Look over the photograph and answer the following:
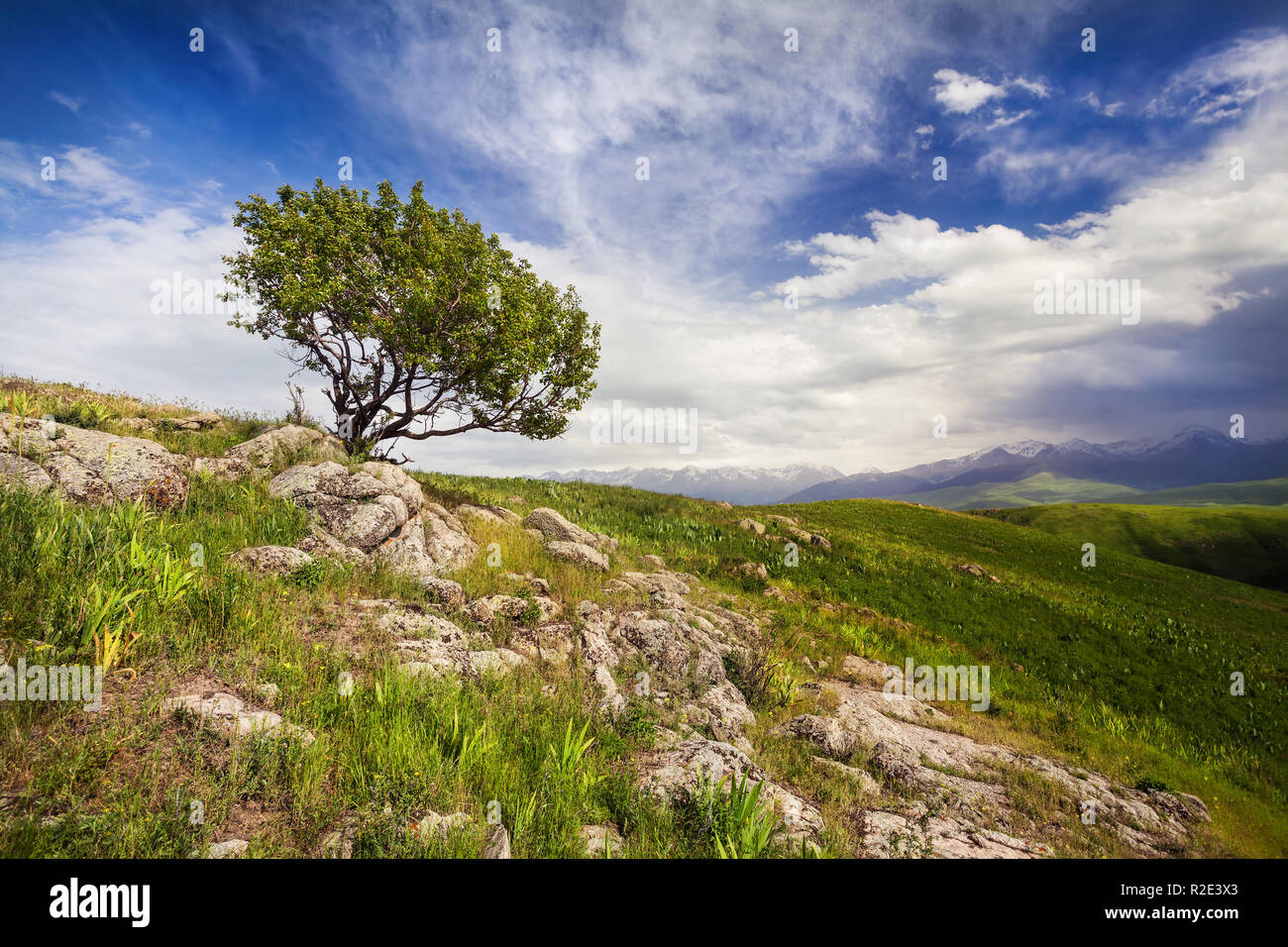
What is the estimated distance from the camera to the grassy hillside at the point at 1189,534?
6781 centimetres

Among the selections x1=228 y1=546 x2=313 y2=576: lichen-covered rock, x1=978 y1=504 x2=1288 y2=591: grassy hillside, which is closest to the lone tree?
x1=228 y1=546 x2=313 y2=576: lichen-covered rock

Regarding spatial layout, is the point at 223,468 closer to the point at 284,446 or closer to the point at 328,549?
the point at 284,446

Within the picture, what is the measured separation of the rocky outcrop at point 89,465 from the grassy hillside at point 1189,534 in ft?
271

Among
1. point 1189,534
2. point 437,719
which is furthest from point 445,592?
point 1189,534

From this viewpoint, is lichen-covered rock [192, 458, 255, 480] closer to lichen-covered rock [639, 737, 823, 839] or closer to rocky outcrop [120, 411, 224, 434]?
rocky outcrop [120, 411, 224, 434]

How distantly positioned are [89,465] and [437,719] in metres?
9.71

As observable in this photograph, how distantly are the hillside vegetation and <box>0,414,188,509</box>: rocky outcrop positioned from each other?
588mm

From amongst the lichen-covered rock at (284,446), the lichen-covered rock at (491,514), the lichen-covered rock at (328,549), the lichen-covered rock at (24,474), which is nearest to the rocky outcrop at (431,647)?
the lichen-covered rock at (328,549)

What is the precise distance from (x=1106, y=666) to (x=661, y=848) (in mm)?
20386

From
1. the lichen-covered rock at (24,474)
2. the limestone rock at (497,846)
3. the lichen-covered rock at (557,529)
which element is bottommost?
the limestone rock at (497,846)

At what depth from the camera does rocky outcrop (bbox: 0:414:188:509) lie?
8578 mm

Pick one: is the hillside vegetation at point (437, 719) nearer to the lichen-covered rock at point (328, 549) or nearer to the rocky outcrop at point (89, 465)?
the lichen-covered rock at point (328, 549)

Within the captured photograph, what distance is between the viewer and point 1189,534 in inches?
2977
